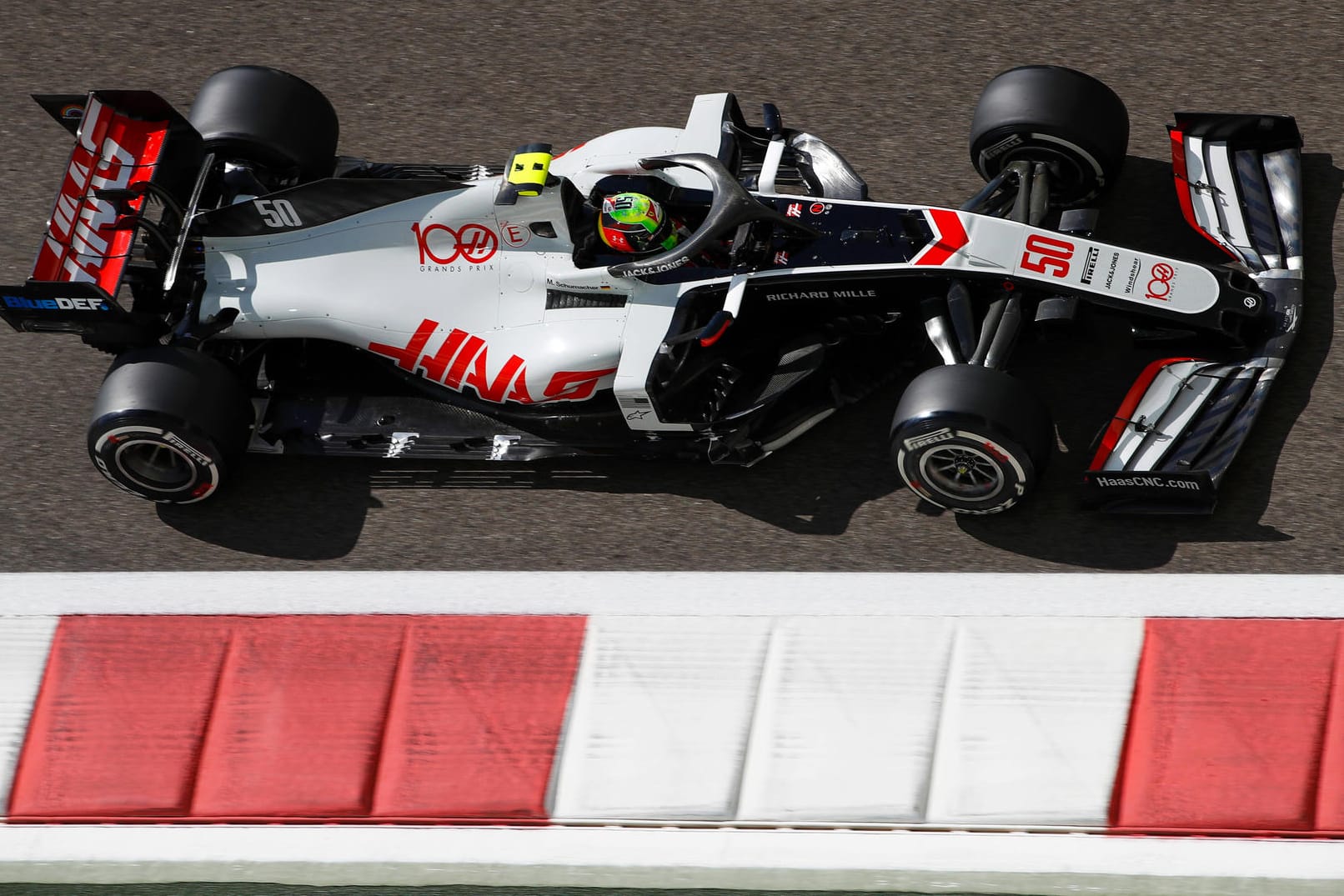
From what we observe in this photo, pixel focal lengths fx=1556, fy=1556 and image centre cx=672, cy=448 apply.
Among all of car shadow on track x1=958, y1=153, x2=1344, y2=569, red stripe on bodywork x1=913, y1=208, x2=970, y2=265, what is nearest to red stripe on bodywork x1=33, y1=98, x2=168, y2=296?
red stripe on bodywork x1=913, y1=208, x2=970, y2=265

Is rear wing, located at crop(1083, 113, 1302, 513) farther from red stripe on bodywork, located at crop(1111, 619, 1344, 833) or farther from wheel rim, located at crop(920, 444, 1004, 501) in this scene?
red stripe on bodywork, located at crop(1111, 619, 1344, 833)

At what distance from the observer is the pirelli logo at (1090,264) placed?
21.3ft

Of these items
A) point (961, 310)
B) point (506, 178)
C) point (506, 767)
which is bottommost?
point (506, 767)

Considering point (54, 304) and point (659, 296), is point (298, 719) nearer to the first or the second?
point (54, 304)

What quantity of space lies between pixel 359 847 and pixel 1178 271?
4092 millimetres

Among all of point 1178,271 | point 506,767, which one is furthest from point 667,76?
point 506,767

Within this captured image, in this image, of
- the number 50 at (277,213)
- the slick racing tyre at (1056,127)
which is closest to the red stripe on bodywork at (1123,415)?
the slick racing tyre at (1056,127)

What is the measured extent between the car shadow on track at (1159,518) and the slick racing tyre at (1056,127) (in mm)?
519

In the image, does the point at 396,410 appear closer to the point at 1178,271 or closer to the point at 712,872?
the point at 712,872

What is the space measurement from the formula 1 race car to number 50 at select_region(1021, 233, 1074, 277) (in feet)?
0.04

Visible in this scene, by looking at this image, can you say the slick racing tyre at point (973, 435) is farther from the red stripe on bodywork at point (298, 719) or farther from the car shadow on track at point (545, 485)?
the red stripe on bodywork at point (298, 719)

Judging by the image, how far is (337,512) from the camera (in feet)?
23.5

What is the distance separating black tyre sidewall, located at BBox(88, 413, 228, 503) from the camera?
6.66m

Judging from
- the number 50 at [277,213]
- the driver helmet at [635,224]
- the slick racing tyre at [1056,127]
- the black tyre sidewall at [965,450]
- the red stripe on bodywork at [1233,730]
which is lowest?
the red stripe on bodywork at [1233,730]
